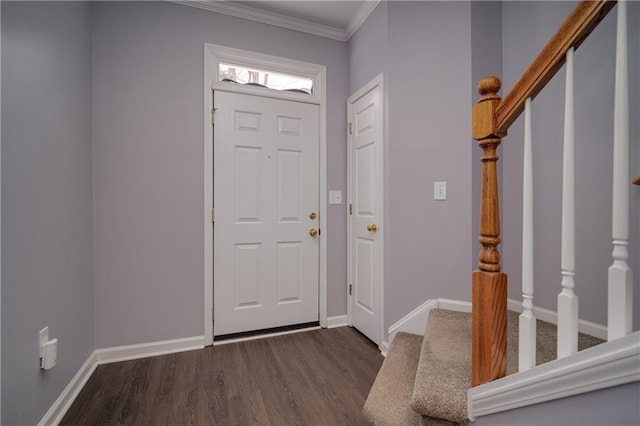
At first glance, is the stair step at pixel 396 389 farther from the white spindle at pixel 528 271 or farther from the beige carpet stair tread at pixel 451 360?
the white spindle at pixel 528 271

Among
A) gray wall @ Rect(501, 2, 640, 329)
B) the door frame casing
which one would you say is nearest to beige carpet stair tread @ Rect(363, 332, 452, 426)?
gray wall @ Rect(501, 2, 640, 329)

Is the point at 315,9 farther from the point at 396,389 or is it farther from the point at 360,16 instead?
the point at 396,389

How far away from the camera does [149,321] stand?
2.22 m

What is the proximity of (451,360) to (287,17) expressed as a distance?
278 centimetres

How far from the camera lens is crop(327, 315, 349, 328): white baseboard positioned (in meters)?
2.72

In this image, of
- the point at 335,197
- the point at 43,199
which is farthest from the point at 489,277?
the point at 43,199

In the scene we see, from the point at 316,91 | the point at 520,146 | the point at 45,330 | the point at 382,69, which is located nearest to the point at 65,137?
the point at 45,330

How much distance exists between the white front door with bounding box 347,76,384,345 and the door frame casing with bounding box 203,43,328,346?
25 centimetres

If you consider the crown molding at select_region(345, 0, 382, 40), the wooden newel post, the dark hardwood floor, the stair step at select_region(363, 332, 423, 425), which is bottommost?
the dark hardwood floor

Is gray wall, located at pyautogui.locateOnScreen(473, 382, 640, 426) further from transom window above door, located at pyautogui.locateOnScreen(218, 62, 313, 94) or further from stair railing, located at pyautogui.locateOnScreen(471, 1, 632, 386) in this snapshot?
transom window above door, located at pyautogui.locateOnScreen(218, 62, 313, 94)

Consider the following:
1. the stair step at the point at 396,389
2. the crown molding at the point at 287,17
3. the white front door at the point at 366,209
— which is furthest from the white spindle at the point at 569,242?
the crown molding at the point at 287,17

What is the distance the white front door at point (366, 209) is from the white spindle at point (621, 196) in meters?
1.53

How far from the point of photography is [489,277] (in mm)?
970

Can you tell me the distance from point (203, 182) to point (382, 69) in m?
1.62
